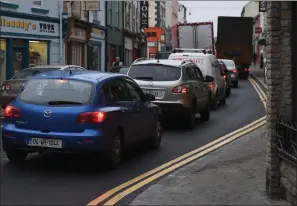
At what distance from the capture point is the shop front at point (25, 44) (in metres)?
22.5

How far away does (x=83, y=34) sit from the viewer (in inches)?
1247

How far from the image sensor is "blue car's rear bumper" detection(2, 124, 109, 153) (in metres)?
8.18

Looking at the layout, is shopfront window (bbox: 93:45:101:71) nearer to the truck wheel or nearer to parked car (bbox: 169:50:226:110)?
parked car (bbox: 169:50:226:110)

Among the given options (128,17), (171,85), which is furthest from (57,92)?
(128,17)

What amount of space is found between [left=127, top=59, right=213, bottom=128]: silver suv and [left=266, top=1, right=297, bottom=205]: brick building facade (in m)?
6.29

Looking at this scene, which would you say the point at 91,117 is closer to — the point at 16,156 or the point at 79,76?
the point at 79,76

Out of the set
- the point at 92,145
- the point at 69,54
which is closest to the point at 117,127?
the point at 92,145

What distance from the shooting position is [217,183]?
7766 millimetres

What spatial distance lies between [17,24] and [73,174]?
1656 centimetres

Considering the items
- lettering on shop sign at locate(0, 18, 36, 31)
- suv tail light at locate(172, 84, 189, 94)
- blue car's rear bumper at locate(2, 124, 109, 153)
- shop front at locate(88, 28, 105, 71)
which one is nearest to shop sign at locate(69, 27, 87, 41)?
shop front at locate(88, 28, 105, 71)

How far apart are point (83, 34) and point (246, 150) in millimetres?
22366

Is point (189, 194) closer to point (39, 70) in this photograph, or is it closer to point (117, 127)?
point (117, 127)

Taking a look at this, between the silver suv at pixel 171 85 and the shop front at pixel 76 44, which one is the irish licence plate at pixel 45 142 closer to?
the silver suv at pixel 171 85

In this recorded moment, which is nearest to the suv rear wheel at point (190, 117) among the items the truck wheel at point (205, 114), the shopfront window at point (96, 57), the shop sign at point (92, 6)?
the truck wheel at point (205, 114)
